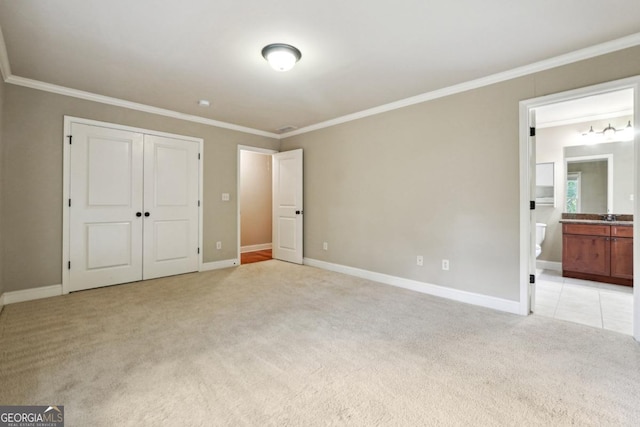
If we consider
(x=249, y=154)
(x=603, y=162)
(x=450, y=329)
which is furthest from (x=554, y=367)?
(x=249, y=154)

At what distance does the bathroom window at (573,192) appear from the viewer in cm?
462

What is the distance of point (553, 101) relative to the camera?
2.69 m

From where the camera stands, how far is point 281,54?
248cm

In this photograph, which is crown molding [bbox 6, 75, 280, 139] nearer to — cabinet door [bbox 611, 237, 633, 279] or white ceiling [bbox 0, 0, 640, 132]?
white ceiling [bbox 0, 0, 640, 132]

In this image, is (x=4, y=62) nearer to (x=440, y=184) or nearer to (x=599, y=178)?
(x=440, y=184)

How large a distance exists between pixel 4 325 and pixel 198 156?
2.88 metres

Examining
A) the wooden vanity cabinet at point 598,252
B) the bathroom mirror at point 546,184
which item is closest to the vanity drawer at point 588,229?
the wooden vanity cabinet at point 598,252

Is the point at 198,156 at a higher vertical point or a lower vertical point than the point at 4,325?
higher

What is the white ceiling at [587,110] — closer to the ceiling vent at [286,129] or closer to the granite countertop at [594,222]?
the granite countertop at [594,222]

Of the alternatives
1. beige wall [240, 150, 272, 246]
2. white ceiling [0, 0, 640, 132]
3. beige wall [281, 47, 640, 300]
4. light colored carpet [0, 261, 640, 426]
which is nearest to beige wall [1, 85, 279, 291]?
white ceiling [0, 0, 640, 132]

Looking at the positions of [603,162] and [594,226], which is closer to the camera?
[594,226]

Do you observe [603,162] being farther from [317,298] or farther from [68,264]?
[68,264]

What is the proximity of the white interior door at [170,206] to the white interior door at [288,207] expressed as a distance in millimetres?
1527

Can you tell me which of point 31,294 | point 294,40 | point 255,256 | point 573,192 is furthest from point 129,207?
point 573,192
